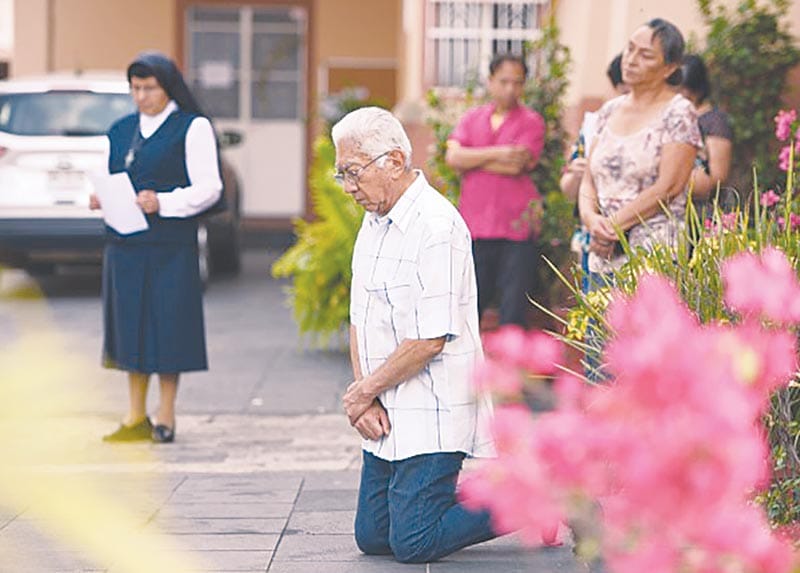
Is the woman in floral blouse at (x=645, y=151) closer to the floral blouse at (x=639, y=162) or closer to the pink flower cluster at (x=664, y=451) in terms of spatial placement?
the floral blouse at (x=639, y=162)

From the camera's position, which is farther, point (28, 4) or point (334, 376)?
point (28, 4)

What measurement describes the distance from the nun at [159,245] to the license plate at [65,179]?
5.39 m

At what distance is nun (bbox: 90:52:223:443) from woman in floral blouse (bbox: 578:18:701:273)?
177 centimetres

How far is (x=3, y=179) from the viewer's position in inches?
503

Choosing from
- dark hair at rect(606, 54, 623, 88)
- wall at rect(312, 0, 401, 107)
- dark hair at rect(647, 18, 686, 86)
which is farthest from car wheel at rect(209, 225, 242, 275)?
dark hair at rect(647, 18, 686, 86)

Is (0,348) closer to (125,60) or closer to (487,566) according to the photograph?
Result: (487,566)

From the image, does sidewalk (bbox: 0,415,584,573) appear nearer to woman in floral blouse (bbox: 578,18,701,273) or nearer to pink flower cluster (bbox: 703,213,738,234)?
pink flower cluster (bbox: 703,213,738,234)

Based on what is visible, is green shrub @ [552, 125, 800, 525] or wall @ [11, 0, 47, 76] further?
wall @ [11, 0, 47, 76]

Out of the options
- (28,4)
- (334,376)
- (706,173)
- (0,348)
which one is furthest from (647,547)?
(28,4)

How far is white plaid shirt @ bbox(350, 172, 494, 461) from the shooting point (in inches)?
198

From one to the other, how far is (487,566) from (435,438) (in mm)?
465

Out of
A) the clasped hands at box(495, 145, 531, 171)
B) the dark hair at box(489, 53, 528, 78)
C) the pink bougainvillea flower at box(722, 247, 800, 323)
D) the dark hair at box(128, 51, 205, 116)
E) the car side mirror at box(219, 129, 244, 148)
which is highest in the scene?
the dark hair at box(489, 53, 528, 78)

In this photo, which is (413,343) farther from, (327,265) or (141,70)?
(327,265)

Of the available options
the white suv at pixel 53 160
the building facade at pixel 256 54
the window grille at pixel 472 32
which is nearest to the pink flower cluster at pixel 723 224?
the window grille at pixel 472 32
